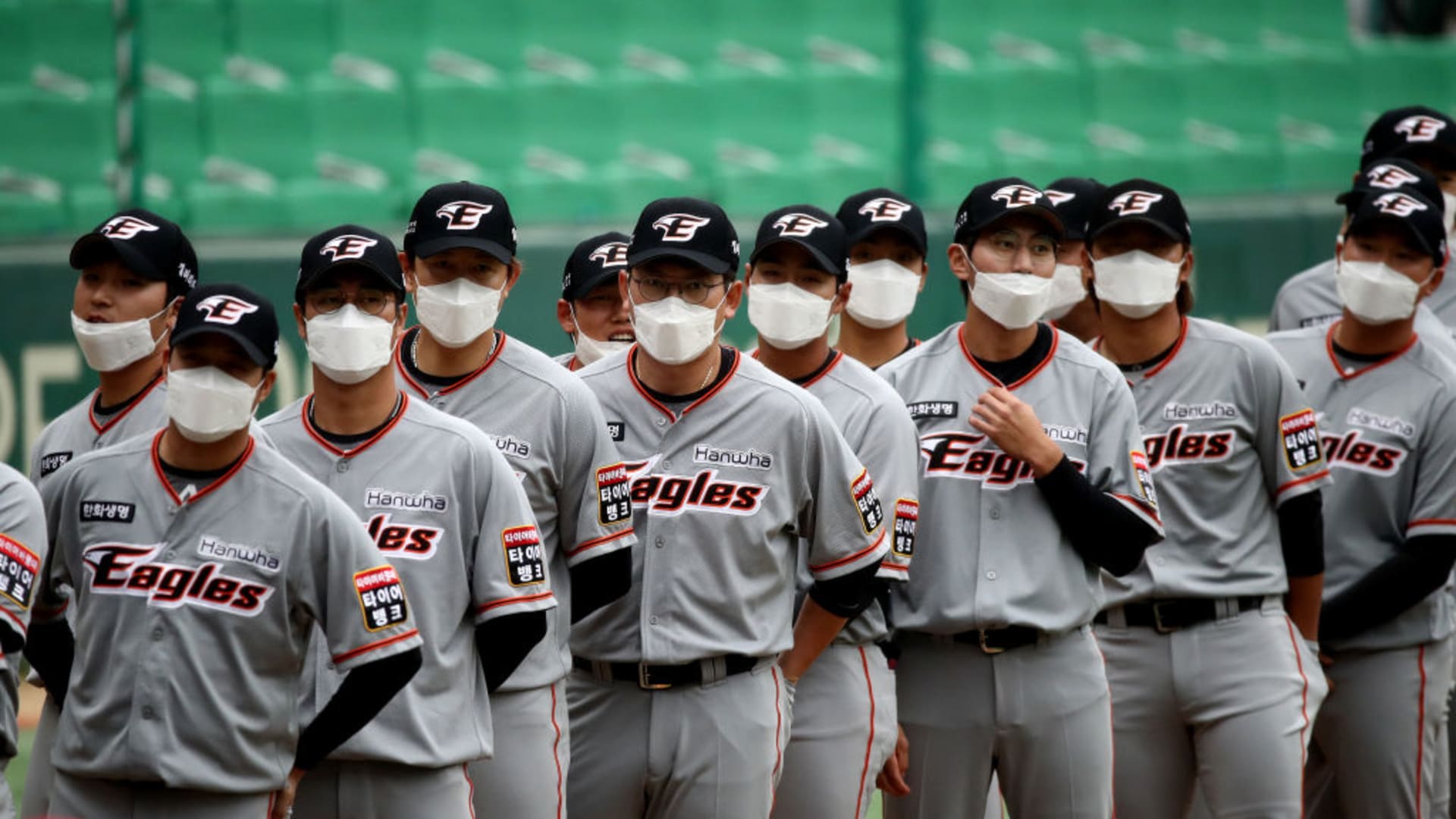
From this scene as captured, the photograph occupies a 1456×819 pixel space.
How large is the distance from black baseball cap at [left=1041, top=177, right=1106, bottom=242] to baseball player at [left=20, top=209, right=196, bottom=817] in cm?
276

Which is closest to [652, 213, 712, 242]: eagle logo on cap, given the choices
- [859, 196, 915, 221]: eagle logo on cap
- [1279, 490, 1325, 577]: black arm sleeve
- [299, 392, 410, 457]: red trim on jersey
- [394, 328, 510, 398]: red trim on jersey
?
[394, 328, 510, 398]: red trim on jersey

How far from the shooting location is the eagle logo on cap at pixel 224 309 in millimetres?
3645

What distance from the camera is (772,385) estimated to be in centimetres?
459

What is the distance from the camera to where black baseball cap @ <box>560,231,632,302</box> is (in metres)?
5.63

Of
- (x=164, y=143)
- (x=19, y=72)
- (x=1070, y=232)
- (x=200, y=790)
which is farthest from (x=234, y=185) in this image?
(x=200, y=790)

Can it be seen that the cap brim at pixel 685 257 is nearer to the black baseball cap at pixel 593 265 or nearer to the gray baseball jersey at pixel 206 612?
the black baseball cap at pixel 593 265

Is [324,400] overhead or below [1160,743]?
overhead

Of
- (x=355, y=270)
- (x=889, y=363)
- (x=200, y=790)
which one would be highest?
(x=355, y=270)

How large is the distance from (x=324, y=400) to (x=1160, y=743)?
104 inches

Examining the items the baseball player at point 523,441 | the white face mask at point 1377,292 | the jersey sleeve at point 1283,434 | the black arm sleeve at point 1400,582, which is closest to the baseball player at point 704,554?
the baseball player at point 523,441

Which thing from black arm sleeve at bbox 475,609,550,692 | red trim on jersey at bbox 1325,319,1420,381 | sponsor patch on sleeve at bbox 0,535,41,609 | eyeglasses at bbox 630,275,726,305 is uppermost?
eyeglasses at bbox 630,275,726,305

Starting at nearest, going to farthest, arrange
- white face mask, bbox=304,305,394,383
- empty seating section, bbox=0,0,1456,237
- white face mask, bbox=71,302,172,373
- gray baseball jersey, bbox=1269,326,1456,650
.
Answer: white face mask, bbox=304,305,394,383 → white face mask, bbox=71,302,172,373 → gray baseball jersey, bbox=1269,326,1456,650 → empty seating section, bbox=0,0,1456,237

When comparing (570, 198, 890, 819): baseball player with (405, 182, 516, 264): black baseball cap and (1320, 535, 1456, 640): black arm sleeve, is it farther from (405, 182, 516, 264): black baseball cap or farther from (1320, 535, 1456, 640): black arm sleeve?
(1320, 535, 1456, 640): black arm sleeve

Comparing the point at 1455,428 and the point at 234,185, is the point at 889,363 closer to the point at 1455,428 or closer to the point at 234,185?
the point at 1455,428
